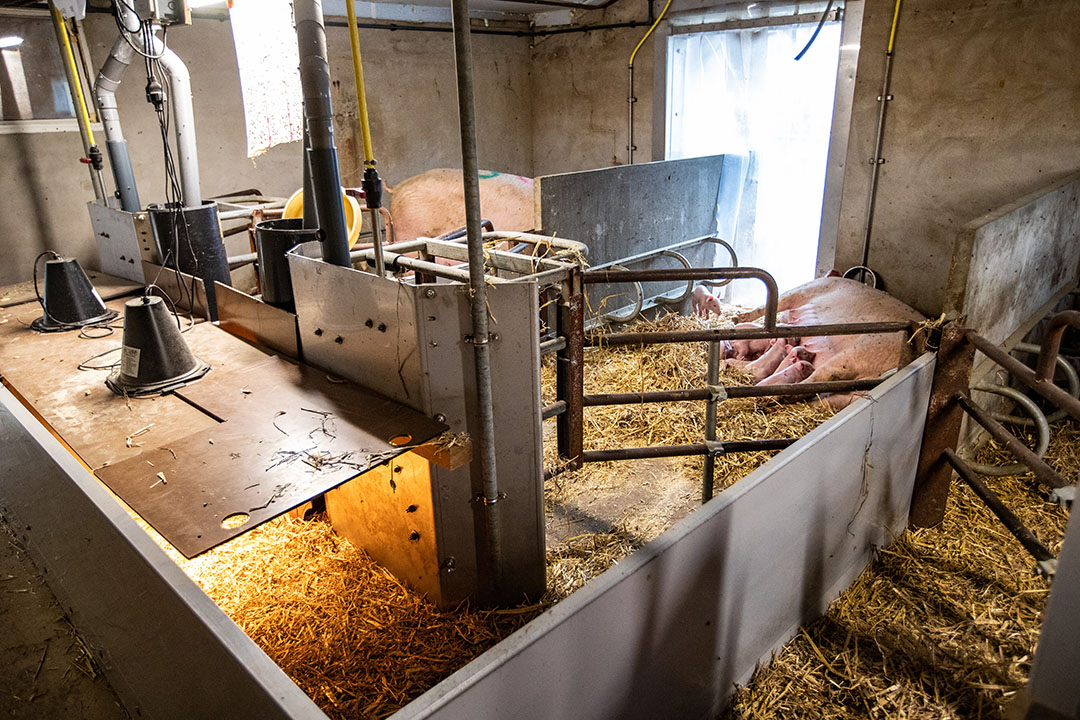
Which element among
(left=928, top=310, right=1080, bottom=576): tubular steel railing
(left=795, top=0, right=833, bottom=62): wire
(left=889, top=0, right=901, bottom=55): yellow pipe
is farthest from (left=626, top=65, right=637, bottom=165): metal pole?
(left=928, top=310, right=1080, bottom=576): tubular steel railing

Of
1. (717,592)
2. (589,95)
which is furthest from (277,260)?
(589,95)

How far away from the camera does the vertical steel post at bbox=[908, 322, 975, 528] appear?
229 centimetres

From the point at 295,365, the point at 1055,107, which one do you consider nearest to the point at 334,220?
the point at 295,365

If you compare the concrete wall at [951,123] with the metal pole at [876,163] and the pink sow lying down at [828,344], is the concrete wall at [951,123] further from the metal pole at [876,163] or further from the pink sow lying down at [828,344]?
the pink sow lying down at [828,344]

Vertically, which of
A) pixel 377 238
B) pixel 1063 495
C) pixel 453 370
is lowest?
pixel 1063 495

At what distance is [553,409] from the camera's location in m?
2.24

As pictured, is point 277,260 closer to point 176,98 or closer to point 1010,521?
point 176,98

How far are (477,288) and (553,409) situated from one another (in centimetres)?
68

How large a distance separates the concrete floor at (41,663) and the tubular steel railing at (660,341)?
4.40 ft

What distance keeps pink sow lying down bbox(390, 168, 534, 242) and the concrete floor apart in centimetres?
376

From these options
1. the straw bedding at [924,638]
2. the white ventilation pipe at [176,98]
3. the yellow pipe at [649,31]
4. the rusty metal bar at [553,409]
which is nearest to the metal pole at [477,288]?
the rusty metal bar at [553,409]

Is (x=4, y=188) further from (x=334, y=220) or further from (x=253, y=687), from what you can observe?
(x=253, y=687)

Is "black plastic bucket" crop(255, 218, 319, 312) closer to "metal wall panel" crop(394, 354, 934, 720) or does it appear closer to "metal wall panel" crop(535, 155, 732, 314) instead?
"metal wall panel" crop(394, 354, 934, 720)

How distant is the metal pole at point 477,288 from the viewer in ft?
4.73
